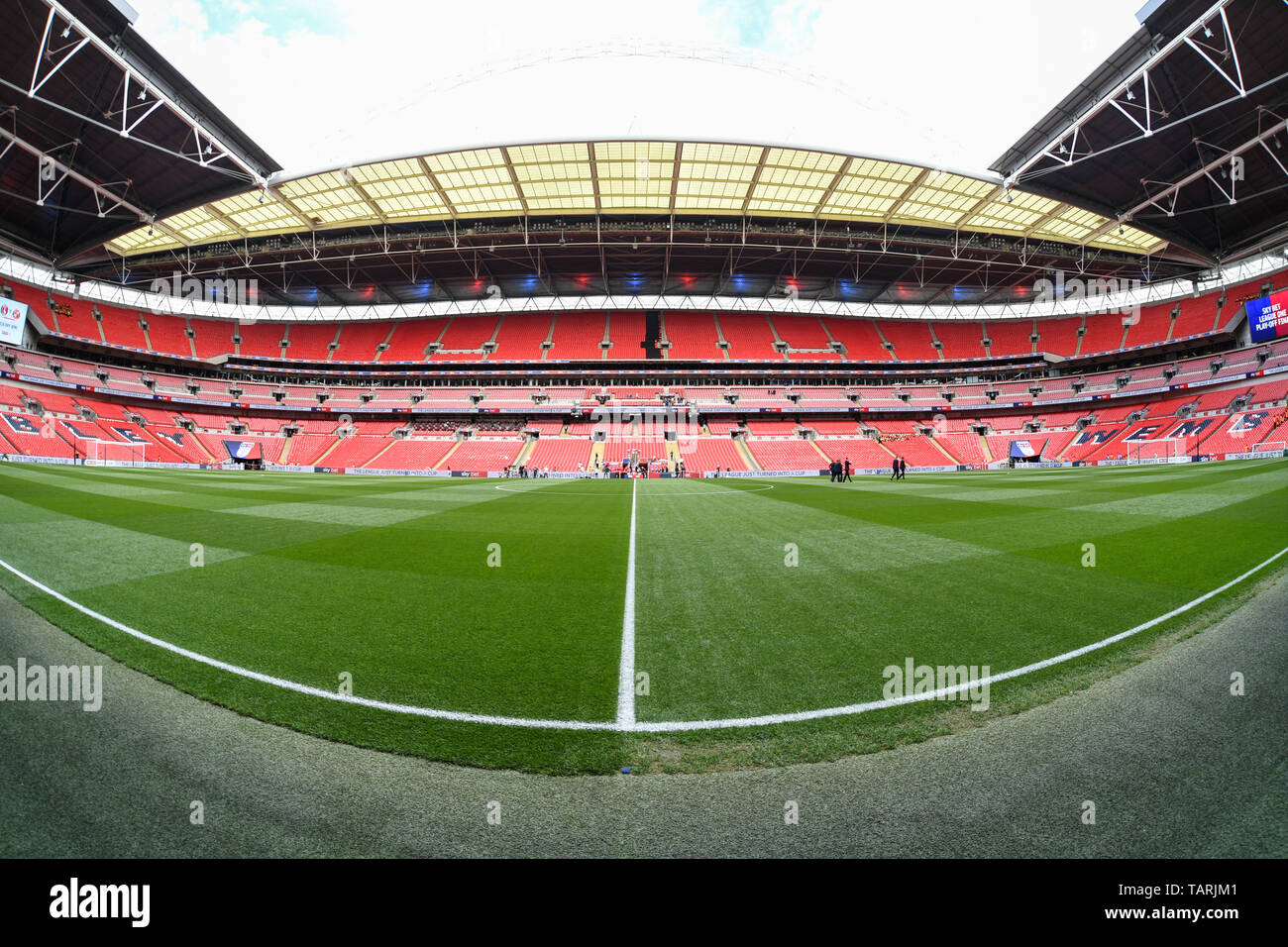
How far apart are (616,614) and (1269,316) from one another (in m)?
57.4

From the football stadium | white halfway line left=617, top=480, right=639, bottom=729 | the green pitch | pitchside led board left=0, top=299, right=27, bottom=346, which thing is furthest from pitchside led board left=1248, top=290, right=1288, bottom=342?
pitchside led board left=0, top=299, right=27, bottom=346

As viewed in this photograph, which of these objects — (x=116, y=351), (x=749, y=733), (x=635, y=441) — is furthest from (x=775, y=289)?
(x=116, y=351)

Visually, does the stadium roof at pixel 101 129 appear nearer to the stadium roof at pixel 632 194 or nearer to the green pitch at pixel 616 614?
the stadium roof at pixel 632 194

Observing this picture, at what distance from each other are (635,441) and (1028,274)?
4444 centimetres

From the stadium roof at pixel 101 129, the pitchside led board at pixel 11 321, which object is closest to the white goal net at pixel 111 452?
the pitchside led board at pixel 11 321

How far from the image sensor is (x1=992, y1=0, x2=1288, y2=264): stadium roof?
22.1 meters

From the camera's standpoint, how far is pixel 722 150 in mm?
29250

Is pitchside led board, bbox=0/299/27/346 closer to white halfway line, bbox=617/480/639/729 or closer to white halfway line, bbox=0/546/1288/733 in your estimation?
white halfway line, bbox=0/546/1288/733

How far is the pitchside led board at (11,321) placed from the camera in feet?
124

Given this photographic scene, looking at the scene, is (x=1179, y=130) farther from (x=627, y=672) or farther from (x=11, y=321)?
(x=11, y=321)

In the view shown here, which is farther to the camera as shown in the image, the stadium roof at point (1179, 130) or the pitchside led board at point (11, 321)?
the pitchside led board at point (11, 321)

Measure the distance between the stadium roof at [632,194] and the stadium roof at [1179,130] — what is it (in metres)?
2.13

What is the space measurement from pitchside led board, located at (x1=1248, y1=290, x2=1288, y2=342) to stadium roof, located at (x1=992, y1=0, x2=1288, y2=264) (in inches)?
269
